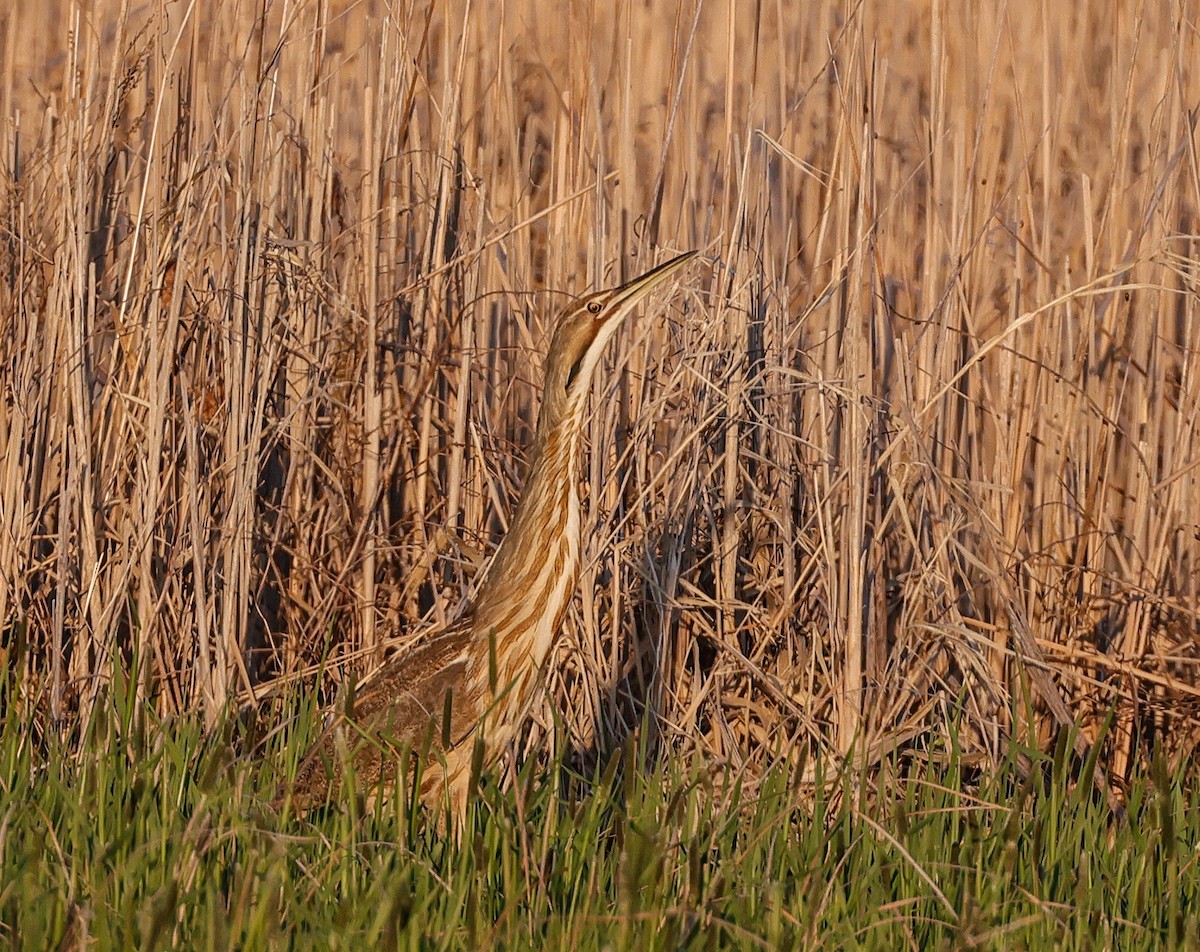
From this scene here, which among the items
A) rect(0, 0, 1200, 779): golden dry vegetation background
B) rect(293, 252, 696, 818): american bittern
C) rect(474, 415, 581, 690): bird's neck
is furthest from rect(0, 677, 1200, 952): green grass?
rect(0, 0, 1200, 779): golden dry vegetation background

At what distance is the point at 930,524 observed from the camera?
3.89 meters

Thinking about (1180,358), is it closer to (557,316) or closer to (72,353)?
(557,316)

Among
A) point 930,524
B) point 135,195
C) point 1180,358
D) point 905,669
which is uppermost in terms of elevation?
point 135,195

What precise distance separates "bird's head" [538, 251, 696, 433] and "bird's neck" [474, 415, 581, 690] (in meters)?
0.04

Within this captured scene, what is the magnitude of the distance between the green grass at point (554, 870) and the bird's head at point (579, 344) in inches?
28.5

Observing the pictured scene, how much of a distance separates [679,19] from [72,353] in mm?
1466

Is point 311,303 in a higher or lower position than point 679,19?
lower

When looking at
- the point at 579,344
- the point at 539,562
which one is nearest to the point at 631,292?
the point at 579,344

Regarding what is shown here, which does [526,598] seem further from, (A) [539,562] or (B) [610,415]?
(B) [610,415]

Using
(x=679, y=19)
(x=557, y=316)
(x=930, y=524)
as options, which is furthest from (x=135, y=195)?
(x=930, y=524)

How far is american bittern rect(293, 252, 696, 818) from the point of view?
11.1ft

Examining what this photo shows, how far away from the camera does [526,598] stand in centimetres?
343

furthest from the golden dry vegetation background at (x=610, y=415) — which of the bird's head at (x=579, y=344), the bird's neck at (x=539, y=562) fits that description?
the bird's head at (x=579, y=344)

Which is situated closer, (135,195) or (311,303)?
(311,303)
